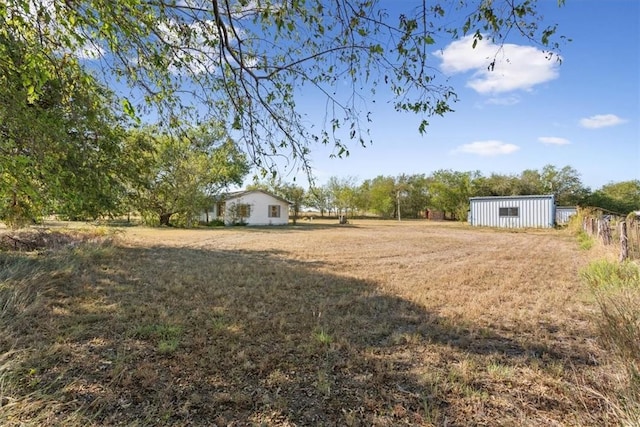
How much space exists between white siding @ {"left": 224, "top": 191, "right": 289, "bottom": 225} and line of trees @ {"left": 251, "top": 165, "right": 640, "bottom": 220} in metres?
5.48

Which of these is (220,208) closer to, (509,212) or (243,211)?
(243,211)

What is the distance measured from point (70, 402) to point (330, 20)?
383 centimetres

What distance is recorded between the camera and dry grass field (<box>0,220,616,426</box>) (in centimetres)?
250

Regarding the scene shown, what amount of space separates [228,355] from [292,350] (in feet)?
2.11

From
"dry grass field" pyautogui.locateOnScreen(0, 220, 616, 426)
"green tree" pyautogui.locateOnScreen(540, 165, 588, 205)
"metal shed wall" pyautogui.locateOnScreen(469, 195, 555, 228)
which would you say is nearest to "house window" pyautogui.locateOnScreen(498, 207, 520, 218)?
"metal shed wall" pyautogui.locateOnScreen(469, 195, 555, 228)

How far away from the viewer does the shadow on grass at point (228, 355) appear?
250cm

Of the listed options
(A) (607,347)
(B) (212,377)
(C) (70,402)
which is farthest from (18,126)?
(A) (607,347)

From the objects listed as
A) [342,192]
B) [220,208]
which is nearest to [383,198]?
[342,192]

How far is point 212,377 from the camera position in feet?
9.80

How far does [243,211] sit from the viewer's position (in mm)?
27203

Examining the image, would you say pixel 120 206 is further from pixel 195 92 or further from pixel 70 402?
pixel 70 402

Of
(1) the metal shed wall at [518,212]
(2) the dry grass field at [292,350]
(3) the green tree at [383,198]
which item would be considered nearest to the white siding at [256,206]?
(1) the metal shed wall at [518,212]

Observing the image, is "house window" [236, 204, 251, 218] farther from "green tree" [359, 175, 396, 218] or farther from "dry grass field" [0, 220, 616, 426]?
"green tree" [359, 175, 396, 218]

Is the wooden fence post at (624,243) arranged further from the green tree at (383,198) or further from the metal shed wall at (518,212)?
the green tree at (383,198)
